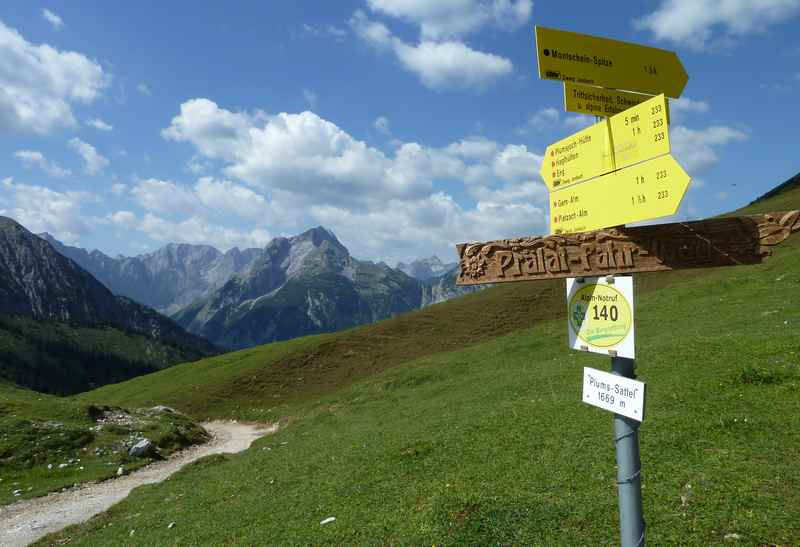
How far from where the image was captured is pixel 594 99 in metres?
5.84

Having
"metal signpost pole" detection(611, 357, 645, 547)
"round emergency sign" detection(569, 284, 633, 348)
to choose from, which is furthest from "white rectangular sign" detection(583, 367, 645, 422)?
"round emergency sign" detection(569, 284, 633, 348)

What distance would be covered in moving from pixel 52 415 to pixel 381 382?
100ft

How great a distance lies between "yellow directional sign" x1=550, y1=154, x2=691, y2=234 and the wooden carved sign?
0.24m

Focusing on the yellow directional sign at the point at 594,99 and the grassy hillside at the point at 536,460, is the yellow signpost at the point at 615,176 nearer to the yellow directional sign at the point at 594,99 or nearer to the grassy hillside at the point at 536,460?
the yellow directional sign at the point at 594,99

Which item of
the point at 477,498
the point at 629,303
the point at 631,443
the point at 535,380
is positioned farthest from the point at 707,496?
the point at 535,380

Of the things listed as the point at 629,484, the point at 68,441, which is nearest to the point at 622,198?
the point at 629,484

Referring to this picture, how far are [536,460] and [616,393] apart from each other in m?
10.6

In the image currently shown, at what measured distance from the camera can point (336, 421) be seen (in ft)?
Answer: 121

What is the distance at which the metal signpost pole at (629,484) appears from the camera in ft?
16.8

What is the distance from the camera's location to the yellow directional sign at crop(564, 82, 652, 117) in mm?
5797

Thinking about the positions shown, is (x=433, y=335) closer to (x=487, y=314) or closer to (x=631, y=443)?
(x=487, y=314)

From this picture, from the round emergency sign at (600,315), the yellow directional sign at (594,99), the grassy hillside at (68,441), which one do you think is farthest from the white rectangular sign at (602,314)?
the grassy hillside at (68,441)

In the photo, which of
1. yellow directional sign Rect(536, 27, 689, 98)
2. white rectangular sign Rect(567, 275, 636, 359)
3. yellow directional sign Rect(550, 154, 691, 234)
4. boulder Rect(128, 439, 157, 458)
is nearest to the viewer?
yellow directional sign Rect(550, 154, 691, 234)

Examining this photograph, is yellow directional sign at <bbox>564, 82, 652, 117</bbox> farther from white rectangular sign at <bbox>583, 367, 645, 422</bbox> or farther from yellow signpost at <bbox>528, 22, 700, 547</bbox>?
white rectangular sign at <bbox>583, 367, 645, 422</bbox>
